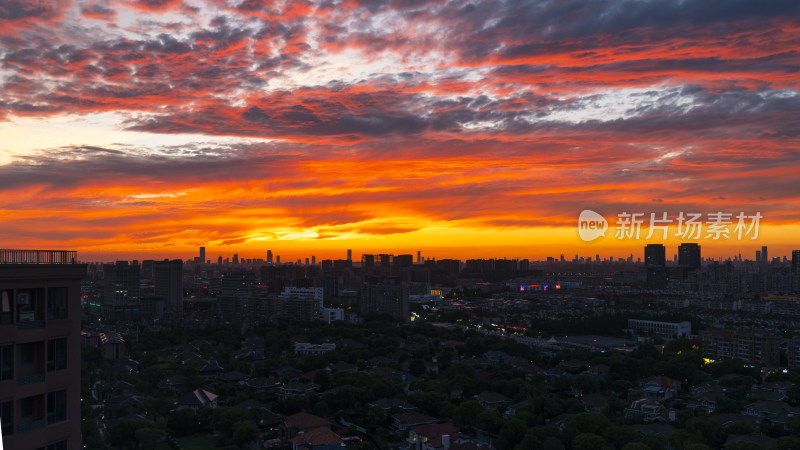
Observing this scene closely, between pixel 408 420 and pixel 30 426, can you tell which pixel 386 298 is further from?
pixel 30 426

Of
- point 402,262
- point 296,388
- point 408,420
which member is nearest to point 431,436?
point 408,420

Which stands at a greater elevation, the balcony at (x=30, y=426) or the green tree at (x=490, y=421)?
the balcony at (x=30, y=426)

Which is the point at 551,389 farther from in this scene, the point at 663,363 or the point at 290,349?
the point at 290,349

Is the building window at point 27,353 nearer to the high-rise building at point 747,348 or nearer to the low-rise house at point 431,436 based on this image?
the low-rise house at point 431,436

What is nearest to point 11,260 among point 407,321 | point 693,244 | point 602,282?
point 407,321

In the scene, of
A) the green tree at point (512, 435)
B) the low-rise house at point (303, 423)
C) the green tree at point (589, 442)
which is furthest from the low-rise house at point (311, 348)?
the green tree at point (589, 442)
